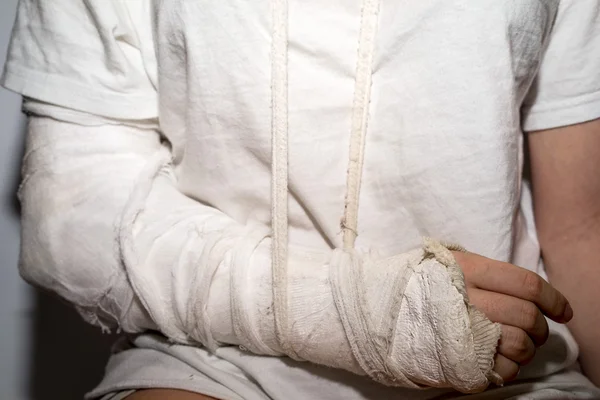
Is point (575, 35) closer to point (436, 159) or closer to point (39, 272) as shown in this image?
point (436, 159)

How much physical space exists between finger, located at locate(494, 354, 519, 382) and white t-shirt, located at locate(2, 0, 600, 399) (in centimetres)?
9

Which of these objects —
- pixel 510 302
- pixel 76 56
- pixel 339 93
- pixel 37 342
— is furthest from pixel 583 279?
pixel 37 342

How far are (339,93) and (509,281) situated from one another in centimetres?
20

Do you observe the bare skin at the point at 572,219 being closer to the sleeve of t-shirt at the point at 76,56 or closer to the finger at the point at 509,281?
the finger at the point at 509,281

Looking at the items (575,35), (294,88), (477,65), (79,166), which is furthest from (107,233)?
(575,35)

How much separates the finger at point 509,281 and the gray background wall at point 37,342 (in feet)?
1.90

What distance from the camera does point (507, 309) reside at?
18.6 inches

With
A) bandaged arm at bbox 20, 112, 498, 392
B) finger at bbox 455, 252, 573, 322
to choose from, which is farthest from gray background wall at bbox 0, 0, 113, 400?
finger at bbox 455, 252, 573, 322

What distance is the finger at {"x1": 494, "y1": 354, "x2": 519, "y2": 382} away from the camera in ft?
1.54

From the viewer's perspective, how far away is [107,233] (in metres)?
0.54

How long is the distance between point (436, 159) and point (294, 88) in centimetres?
13

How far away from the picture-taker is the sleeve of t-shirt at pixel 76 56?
55 centimetres

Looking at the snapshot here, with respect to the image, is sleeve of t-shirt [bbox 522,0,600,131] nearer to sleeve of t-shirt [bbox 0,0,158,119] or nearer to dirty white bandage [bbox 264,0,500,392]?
dirty white bandage [bbox 264,0,500,392]

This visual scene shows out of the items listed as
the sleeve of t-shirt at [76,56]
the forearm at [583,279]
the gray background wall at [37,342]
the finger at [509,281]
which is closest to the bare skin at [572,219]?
the forearm at [583,279]
